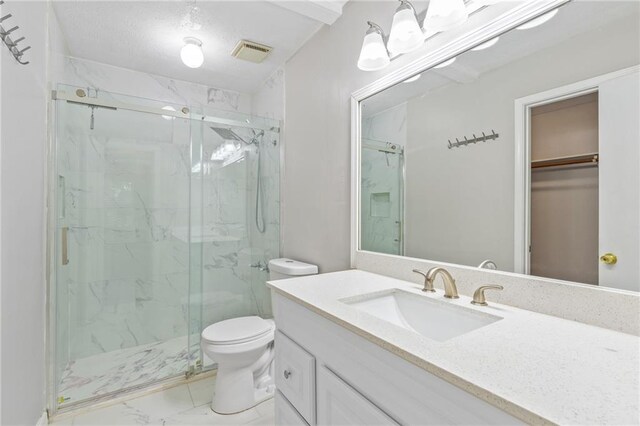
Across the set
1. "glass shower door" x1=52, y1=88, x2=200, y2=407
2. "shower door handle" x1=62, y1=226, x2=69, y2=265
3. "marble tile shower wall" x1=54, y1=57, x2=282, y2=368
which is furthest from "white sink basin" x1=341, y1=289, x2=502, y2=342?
"shower door handle" x1=62, y1=226, x2=69, y2=265

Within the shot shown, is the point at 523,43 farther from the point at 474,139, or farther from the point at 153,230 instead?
the point at 153,230

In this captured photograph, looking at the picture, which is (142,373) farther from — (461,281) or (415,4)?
(415,4)

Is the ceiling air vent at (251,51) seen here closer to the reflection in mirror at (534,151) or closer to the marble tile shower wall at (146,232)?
the marble tile shower wall at (146,232)

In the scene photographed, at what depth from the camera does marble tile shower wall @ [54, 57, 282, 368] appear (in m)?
2.04

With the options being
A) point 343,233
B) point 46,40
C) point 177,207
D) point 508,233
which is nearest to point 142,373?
point 177,207

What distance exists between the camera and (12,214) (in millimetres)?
1113

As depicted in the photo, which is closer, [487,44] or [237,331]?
[487,44]

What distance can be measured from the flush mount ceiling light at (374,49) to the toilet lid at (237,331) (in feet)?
5.04

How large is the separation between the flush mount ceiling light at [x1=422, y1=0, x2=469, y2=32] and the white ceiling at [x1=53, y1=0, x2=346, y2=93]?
0.83 m

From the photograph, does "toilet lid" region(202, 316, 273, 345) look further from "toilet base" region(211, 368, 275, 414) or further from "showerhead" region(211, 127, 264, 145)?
"showerhead" region(211, 127, 264, 145)

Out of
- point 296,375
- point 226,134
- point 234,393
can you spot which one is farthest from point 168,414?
point 226,134

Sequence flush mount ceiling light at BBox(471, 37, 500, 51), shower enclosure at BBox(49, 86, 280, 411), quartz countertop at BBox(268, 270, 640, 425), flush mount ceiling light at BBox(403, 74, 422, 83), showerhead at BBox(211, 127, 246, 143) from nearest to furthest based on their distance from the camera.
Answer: quartz countertop at BBox(268, 270, 640, 425) → flush mount ceiling light at BBox(471, 37, 500, 51) → flush mount ceiling light at BBox(403, 74, 422, 83) → shower enclosure at BBox(49, 86, 280, 411) → showerhead at BBox(211, 127, 246, 143)

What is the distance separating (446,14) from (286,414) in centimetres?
155

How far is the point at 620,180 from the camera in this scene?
29.8 inches
